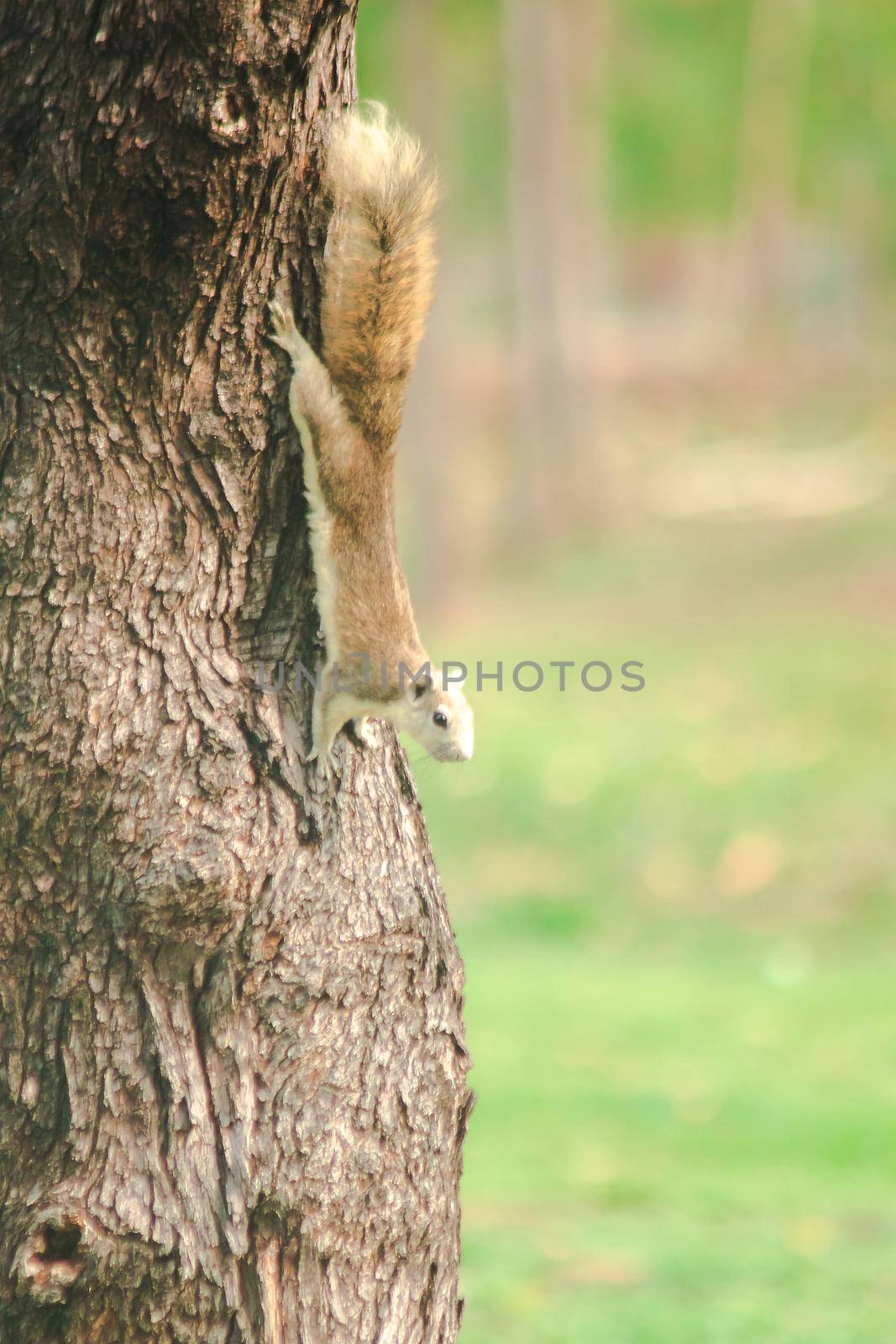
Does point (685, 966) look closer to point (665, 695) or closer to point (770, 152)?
point (665, 695)

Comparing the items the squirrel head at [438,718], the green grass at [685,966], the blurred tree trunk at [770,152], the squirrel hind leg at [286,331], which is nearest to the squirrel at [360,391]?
the squirrel hind leg at [286,331]

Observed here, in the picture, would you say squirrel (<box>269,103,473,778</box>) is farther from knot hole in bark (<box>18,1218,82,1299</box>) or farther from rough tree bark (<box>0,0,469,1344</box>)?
knot hole in bark (<box>18,1218,82,1299</box>)

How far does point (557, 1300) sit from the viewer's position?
411 cm

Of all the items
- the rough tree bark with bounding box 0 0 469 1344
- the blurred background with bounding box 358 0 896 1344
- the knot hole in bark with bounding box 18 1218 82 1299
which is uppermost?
the blurred background with bounding box 358 0 896 1344

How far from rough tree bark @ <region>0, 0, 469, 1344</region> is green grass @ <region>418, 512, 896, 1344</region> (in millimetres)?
824

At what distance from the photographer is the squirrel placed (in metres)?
2.36

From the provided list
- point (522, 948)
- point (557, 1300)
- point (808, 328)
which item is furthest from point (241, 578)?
point (808, 328)

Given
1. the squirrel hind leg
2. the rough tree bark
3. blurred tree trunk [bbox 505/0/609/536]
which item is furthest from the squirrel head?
blurred tree trunk [bbox 505/0/609/536]

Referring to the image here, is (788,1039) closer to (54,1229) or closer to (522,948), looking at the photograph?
(522,948)

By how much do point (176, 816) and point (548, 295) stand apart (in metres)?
15.0

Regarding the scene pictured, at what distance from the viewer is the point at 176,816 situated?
88.8 inches

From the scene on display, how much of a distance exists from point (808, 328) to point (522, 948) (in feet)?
80.6

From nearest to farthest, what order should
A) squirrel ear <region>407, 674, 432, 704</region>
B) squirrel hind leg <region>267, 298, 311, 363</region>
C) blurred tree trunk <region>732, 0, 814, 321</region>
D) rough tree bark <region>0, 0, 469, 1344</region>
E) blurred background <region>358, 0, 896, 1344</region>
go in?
1. rough tree bark <region>0, 0, 469, 1344</region>
2. squirrel hind leg <region>267, 298, 311, 363</region>
3. squirrel ear <region>407, 674, 432, 704</region>
4. blurred background <region>358, 0, 896, 1344</region>
5. blurred tree trunk <region>732, 0, 814, 321</region>

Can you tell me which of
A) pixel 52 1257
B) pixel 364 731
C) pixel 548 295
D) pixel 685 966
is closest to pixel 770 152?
pixel 548 295
